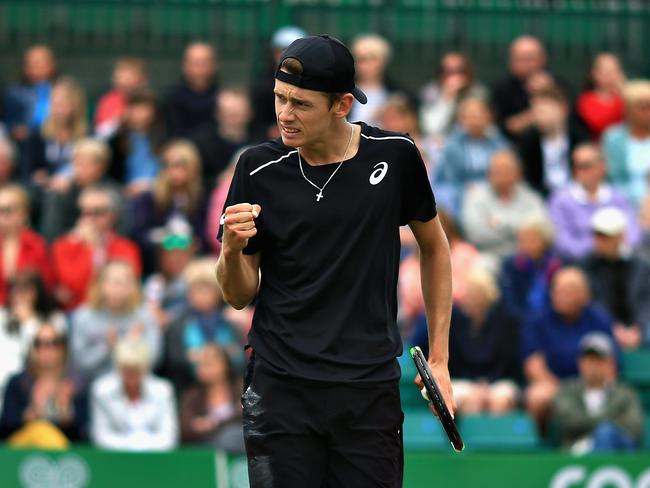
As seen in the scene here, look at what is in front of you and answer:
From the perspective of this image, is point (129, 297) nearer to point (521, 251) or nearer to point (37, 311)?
point (37, 311)

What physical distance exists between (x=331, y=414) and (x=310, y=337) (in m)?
0.28

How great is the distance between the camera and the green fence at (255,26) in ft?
46.3

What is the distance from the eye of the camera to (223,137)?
12531 millimetres

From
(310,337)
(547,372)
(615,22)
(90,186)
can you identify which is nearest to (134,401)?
(90,186)

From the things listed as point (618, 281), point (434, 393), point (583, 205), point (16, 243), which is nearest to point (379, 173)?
point (434, 393)

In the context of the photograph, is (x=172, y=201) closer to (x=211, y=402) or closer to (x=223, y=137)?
(x=223, y=137)

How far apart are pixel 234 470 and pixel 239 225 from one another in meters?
4.76

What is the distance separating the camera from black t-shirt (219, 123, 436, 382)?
5273mm

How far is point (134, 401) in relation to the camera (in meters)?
10.4

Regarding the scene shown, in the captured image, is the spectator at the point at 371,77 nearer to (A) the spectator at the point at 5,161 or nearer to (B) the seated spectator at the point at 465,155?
(B) the seated spectator at the point at 465,155

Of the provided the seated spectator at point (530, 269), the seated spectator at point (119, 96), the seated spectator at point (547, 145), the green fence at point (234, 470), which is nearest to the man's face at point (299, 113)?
the green fence at point (234, 470)

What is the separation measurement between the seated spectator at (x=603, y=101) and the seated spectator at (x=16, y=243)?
5218 millimetres

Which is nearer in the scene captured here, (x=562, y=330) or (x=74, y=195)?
(x=562, y=330)

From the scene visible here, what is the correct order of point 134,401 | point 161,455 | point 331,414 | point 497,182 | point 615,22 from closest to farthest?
point 331,414
point 161,455
point 134,401
point 497,182
point 615,22
